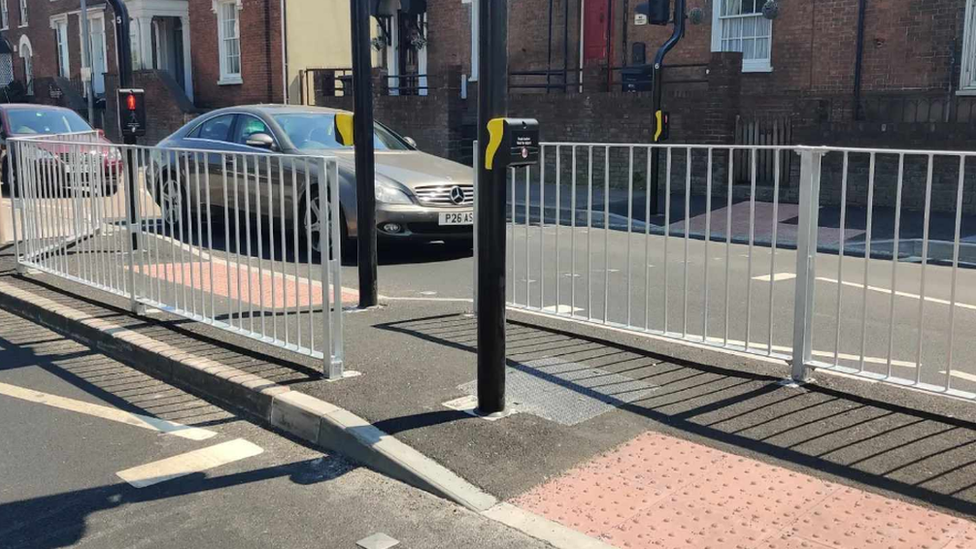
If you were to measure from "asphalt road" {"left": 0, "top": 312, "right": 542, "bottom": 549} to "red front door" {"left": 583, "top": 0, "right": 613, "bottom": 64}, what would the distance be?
16129mm

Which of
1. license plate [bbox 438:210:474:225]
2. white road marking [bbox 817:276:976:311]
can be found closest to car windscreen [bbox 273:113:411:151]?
license plate [bbox 438:210:474:225]

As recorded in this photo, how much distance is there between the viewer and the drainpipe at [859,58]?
1543cm

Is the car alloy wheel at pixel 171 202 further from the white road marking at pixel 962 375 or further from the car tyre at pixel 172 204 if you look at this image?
the white road marking at pixel 962 375

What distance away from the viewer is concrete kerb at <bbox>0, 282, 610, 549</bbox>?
12.8ft

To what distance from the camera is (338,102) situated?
77.9 ft

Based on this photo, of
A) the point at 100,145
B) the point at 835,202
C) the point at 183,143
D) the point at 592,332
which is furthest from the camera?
the point at 835,202

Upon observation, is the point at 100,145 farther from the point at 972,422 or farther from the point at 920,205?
the point at 920,205

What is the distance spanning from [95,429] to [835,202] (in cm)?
1232

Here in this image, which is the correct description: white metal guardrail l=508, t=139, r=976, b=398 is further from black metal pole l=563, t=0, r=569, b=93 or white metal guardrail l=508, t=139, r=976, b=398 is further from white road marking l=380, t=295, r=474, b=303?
black metal pole l=563, t=0, r=569, b=93

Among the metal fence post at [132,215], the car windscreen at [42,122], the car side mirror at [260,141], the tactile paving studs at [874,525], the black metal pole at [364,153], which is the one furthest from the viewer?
the car windscreen at [42,122]

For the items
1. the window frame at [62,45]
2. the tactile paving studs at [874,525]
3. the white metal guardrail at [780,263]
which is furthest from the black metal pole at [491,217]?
the window frame at [62,45]

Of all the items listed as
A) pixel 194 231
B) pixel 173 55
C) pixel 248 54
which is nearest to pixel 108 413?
pixel 194 231

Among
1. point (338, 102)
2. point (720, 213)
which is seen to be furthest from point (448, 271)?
point (338, 102)

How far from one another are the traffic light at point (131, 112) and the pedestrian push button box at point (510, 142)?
5.93m
